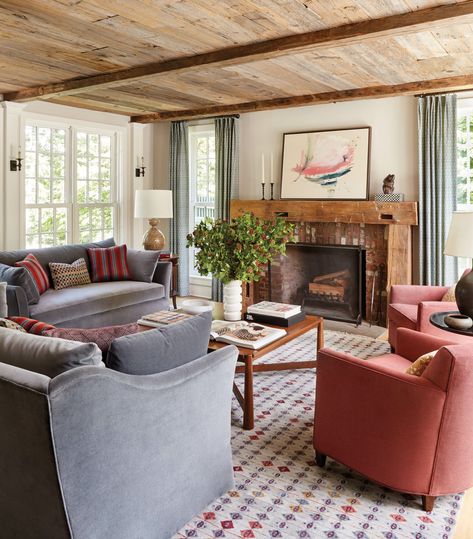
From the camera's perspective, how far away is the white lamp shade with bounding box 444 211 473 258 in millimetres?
2869

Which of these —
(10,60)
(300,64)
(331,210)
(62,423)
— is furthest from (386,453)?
(10,60)

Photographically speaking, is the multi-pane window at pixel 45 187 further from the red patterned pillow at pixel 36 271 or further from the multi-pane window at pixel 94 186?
the red patterned pillow at pixel 36 271

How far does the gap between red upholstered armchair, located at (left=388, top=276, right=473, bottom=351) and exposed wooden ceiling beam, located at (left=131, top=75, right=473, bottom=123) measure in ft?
6.09

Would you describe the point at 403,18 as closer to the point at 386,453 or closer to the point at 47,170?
the point at 386,453

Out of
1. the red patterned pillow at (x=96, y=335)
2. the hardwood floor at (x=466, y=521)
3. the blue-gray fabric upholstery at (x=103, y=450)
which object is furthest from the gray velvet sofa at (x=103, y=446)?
the hardwood floor at (x=466, y=521)

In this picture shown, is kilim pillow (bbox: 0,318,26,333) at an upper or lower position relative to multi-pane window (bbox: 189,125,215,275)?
lower

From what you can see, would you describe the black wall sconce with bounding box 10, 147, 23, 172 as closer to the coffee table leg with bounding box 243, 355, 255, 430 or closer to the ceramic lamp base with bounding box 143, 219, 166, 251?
the ceramic lamp base with bounding box 143, 219, 166, 251

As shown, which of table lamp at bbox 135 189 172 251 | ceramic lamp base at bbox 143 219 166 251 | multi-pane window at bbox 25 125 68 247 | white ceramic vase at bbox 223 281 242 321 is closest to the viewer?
white ceramic vase at bbox 223 281 242 321

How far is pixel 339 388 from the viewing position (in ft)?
8.00

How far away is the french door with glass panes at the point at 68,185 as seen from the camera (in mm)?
5867

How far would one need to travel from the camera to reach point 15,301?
160 inches

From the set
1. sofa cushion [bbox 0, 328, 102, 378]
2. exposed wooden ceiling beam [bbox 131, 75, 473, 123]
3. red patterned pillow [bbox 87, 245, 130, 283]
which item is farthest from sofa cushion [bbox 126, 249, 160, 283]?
sofa cushion [bbox 0, 328, 102, 378]

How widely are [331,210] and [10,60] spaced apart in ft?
10.8

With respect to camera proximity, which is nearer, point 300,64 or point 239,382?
point 239,382
